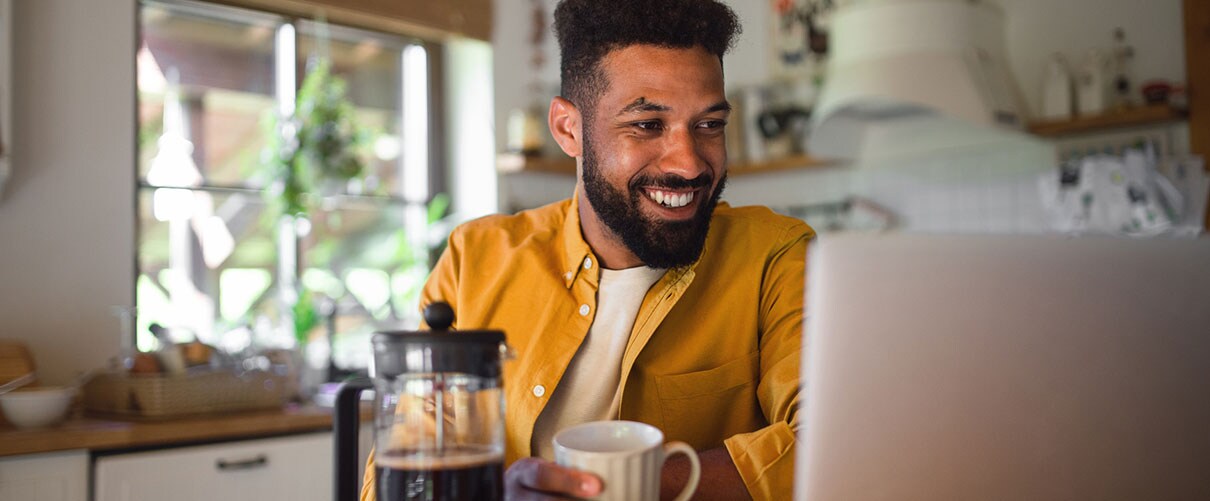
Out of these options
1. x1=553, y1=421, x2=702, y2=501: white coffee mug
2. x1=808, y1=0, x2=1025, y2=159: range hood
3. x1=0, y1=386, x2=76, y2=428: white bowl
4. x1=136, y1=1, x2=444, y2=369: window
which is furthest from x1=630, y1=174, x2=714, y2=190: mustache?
x1=136, y1=1, x2=444, y2=369: window

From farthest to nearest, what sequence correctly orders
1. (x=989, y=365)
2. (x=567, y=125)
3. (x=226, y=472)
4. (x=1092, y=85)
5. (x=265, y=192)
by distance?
(x=265, y=192) → (x=1092, y=85) → (x=226, y=472) → (x=567, y=125) → (x=989, y=365)

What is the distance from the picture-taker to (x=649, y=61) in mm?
1283

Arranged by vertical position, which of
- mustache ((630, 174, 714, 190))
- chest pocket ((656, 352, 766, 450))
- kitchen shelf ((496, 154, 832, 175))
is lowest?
chest pocket ((656, 352, 766, 450))

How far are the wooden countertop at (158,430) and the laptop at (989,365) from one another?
1.83 meters

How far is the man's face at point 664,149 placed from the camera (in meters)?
1.25

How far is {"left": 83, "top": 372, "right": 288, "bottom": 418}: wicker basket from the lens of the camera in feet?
7.18

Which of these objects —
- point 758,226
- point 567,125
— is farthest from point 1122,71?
point 567,125

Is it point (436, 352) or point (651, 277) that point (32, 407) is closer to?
point (651, 277)

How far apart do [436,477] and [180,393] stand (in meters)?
1.71

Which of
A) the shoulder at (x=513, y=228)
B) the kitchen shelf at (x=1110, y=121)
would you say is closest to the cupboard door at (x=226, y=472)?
the shoulder at (x=513, y=228)

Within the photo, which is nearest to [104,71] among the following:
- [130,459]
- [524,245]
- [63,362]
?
[63,362]

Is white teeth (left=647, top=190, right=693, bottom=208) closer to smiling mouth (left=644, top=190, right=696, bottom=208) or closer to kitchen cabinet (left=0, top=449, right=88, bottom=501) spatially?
smiling mouth (left=644, top=190, right=696, bottom=208)

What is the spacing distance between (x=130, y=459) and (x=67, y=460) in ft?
0.41

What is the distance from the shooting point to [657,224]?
4.14 ft
